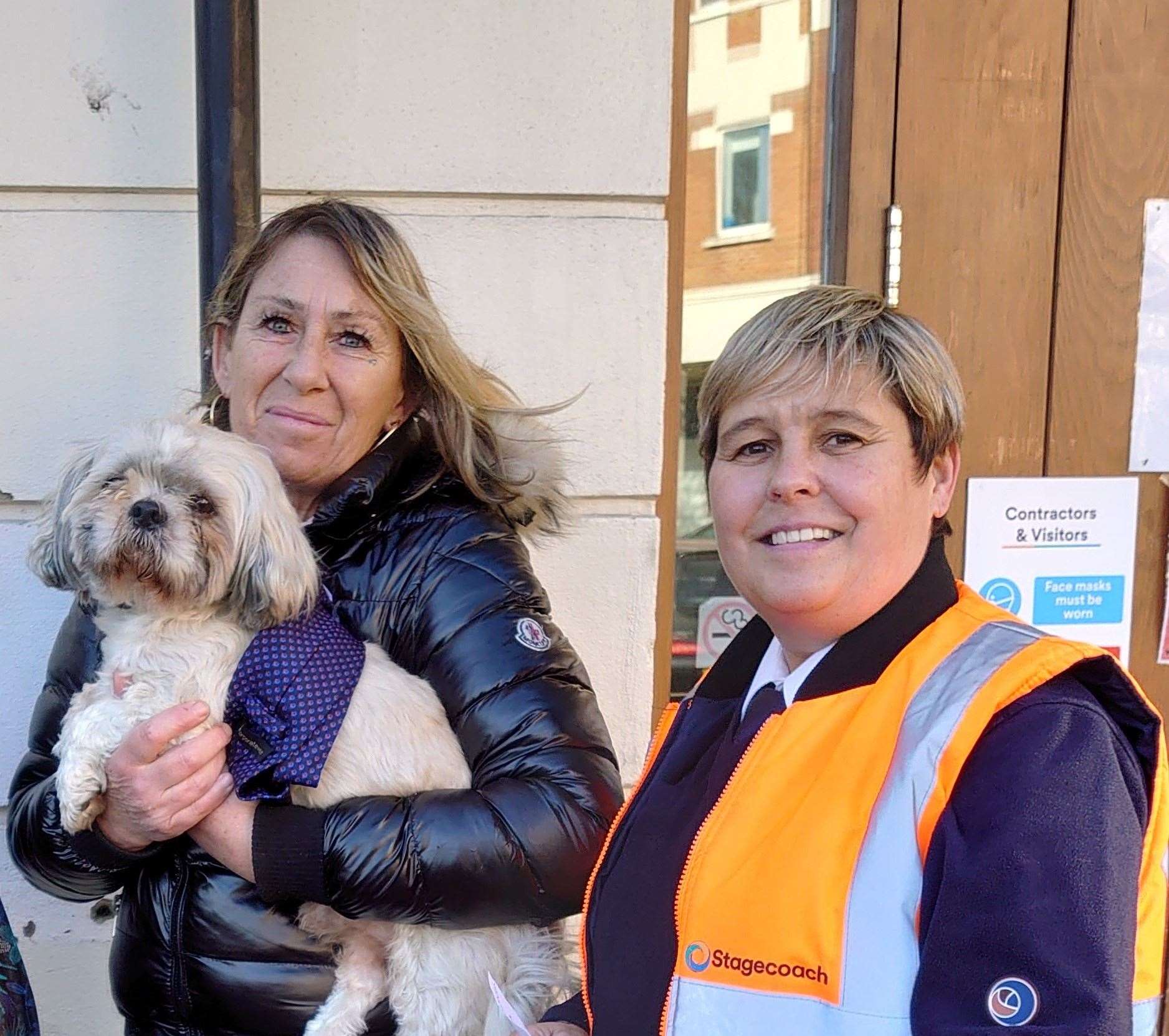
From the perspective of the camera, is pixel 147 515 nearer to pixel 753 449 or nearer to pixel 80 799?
pixel 80 799

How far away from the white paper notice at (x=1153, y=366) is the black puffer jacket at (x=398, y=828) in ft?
7.84

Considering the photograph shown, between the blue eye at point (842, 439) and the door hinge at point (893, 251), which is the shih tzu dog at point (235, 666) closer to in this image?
the blue eye at point (842, 439)

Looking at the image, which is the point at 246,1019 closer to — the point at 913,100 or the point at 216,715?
the point at 216,715

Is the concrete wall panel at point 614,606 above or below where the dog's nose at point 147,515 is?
below

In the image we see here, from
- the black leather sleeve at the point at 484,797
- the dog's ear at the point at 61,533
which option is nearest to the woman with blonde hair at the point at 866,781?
the black leather sleeve at the point at 484,797

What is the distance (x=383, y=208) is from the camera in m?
3.06

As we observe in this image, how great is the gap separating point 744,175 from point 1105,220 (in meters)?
1.13

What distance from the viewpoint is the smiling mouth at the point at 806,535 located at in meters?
1.34

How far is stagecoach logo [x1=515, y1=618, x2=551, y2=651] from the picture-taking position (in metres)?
1.79

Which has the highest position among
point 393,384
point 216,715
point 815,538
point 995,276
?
point 995,276

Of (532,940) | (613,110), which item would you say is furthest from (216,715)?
(613,110)

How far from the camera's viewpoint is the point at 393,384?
82.2 inches

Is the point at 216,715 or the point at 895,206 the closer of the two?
the point at 216,715

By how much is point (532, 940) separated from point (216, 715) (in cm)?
69
